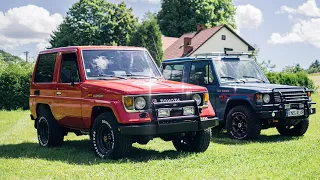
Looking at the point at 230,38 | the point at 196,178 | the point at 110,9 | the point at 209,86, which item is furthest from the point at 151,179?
the point at 110,9

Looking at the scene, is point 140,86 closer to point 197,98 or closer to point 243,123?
point 197,98

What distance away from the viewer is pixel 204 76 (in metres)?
12.5

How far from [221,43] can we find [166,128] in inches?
1751

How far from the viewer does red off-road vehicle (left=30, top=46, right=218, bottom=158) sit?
8.21 meters

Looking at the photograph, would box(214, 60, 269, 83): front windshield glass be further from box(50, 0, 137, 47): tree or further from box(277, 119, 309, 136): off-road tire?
box(50, 0, 137, 47): tree

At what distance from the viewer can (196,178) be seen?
6918mm

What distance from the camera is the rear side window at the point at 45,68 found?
10477mm

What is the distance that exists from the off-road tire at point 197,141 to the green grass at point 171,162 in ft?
0.70

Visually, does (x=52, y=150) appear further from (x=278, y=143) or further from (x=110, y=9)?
(x=110, y=9)

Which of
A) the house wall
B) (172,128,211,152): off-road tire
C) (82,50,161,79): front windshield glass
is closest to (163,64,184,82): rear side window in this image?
(82,50,161,79): front windshield glass

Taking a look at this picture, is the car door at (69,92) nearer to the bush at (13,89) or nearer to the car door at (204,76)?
the car door at (204,76)

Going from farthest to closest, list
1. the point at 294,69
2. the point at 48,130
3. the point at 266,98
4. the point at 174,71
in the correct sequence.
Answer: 1. the point at 294,69
2. the point at 174,71
3. the point at 266,98
4. the point at 48,130

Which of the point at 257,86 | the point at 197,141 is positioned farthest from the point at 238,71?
the point at 197,141

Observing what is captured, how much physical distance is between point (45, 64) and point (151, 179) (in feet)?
Answer: 16.2
